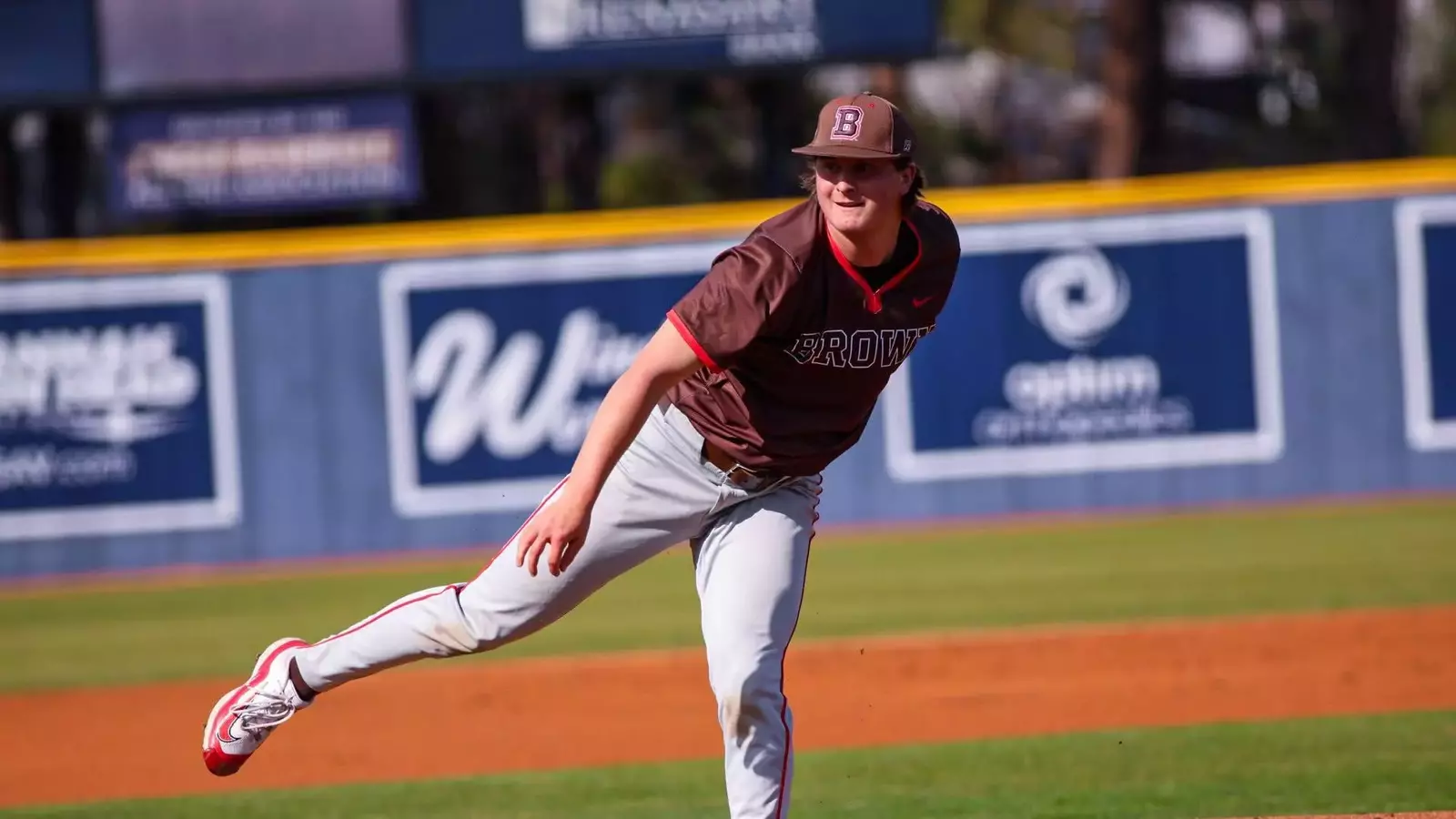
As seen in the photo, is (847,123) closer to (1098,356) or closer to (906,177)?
(906,177)

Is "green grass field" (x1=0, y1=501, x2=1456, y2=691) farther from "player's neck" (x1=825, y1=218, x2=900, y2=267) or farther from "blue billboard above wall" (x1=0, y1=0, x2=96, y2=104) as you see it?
"player's neck" (x1=825, y1=218, x2=900, y2=267)

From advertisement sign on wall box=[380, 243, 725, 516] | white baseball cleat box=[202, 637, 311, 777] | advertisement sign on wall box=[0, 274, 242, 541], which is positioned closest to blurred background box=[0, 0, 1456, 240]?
advertisement sign on wall box=[0, 274, 242, 541]

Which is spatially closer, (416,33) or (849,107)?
(849,107)

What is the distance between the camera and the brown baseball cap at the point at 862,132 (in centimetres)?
395

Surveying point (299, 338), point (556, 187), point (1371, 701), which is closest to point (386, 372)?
point (299, 338)

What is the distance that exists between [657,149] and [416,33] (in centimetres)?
1235

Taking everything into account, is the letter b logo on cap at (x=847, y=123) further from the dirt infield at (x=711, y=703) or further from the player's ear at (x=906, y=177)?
the dirt infield at (x=711, y=703)

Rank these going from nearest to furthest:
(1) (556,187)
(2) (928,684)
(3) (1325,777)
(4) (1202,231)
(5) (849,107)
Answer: (5) (849,107) → (3) (1325,777) → (2) (928,684) → (4) (1202,231) → (1) (556,187)

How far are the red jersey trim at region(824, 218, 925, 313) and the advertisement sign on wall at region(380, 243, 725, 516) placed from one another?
7605 mm

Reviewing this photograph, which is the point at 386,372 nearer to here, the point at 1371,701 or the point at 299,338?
the point at 299,338

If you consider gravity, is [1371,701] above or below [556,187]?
below

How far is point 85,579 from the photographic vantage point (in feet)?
39.2

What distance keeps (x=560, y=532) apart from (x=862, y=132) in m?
1.09

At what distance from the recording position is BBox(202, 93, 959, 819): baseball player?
3.96 meters
